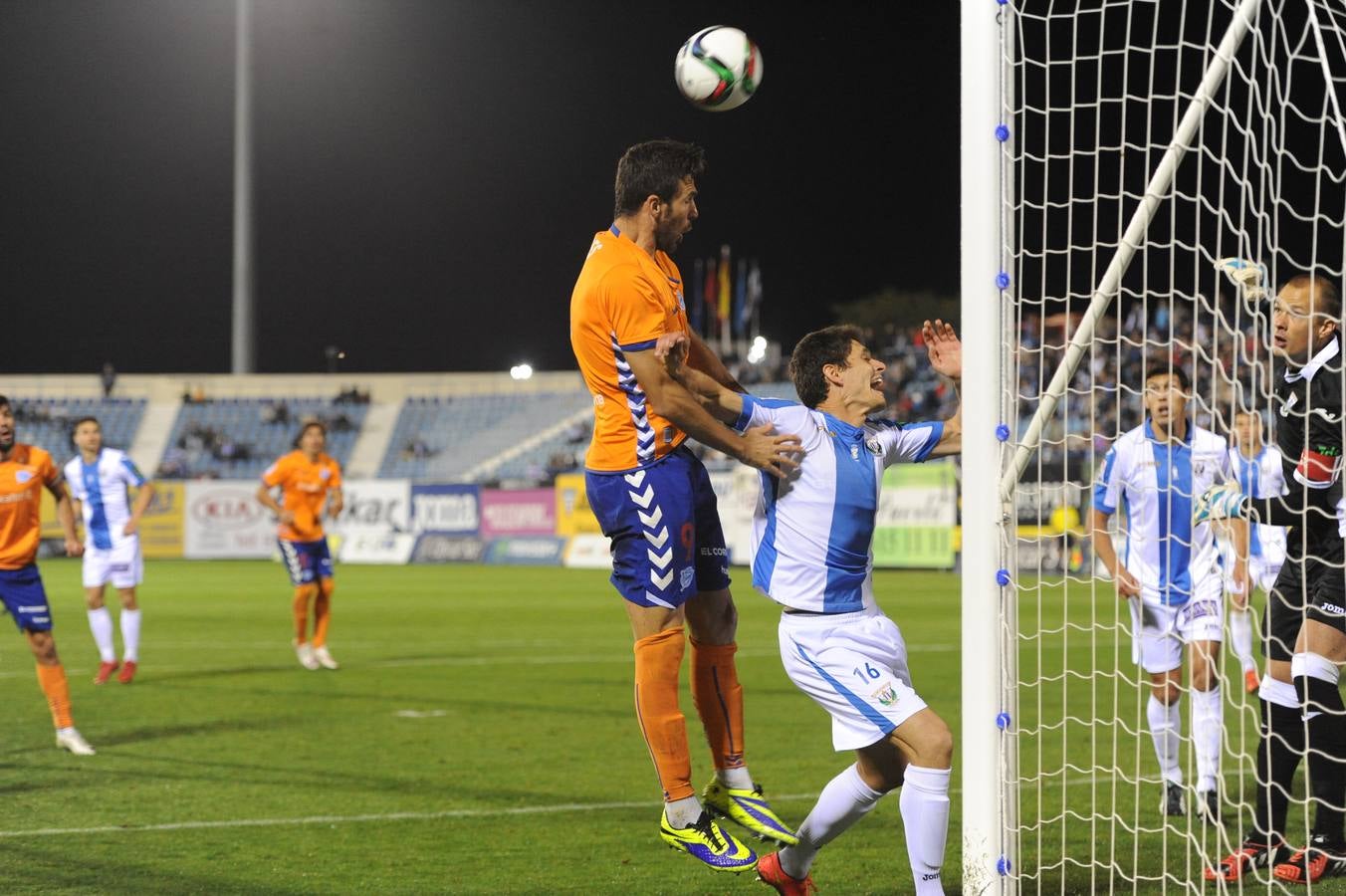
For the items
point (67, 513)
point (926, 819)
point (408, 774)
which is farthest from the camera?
point (67, 513)

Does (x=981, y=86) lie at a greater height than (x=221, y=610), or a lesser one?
greater

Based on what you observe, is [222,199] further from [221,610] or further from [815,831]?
[815,831]

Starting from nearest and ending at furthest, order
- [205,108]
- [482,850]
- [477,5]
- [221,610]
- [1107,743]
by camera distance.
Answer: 1. [482,850]
2. [1107,743]
3. [221,610]
4. [477,5]
5. [205,108]

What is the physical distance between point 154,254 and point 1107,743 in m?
53.4

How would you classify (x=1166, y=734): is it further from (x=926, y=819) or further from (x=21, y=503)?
(x=21, y=503)

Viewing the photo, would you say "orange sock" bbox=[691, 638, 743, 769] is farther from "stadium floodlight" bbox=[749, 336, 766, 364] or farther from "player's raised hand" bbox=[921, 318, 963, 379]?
"stadium floodlight" bbox=[749, 336, 766, 364]

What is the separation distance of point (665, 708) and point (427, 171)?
5458 centimetres

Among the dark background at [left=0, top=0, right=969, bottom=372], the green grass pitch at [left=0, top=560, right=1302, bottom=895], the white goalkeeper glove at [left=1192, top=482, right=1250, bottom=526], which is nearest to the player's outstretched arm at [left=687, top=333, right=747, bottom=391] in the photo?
the white goalkeeper glove at [left=1192, top=482, right=1250, bottom=526]

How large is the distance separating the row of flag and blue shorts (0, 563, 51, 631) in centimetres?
4638

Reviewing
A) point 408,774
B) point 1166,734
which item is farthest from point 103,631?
point 1166,734

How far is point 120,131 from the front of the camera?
51.2 metres

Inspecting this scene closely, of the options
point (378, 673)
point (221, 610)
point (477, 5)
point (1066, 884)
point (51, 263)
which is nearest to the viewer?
point (1066, 884)

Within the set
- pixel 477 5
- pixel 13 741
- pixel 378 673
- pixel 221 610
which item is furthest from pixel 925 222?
pixel 13 741

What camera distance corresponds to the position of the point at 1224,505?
538 centimetres
